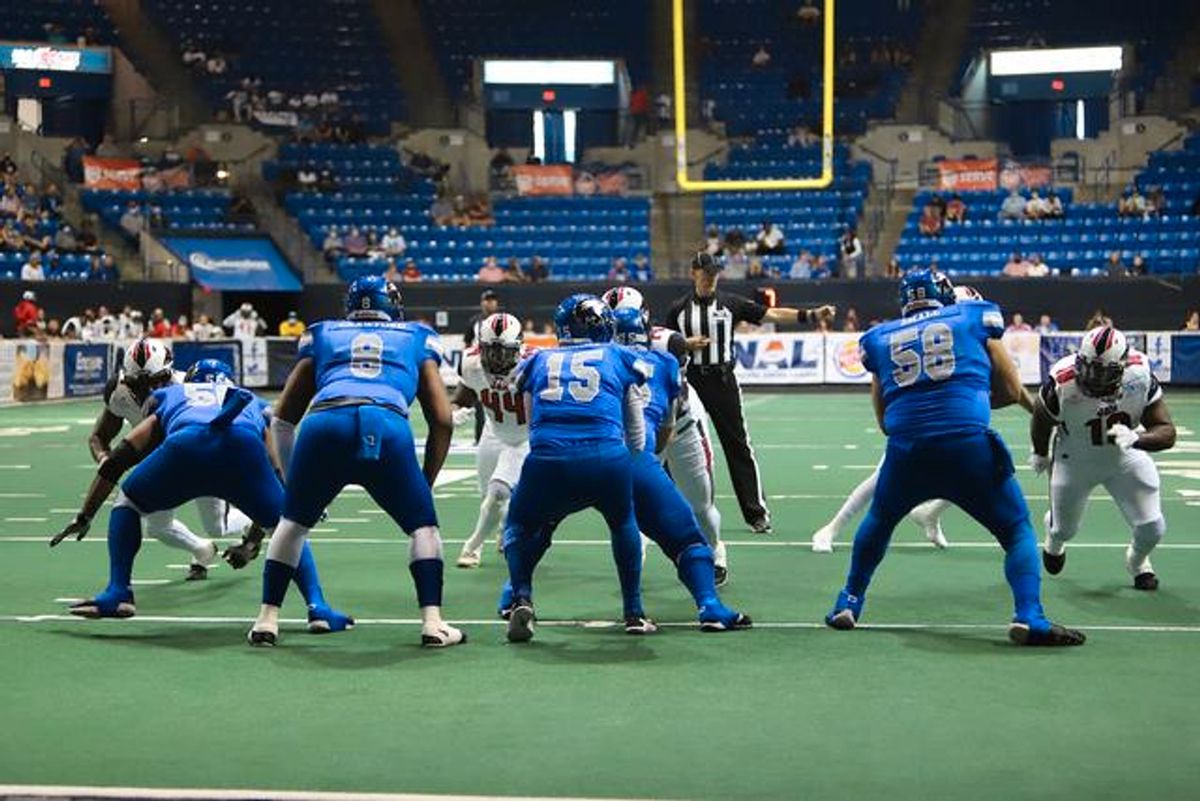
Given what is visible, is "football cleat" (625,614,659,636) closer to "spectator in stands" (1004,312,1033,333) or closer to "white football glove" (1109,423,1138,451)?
"white football glove" (1109,423,1138,451)

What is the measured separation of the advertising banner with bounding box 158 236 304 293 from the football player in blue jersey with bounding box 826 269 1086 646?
28.7 meters

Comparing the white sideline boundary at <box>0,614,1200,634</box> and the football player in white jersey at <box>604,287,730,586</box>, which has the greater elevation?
the football player in white jersey at <box>604,287,730,586</box>

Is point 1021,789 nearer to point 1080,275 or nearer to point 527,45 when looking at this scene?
point 1080,275

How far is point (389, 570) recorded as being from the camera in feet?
33.8

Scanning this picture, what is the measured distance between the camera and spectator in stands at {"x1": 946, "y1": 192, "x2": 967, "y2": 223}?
117ft

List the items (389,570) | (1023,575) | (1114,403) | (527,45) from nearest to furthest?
(1023,575)
(1114,403)
(389,570)
(527,45)

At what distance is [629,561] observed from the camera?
7.87 meters

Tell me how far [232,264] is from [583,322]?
2880 centimetres

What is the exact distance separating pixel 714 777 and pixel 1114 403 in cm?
464

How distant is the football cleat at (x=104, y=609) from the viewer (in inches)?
334

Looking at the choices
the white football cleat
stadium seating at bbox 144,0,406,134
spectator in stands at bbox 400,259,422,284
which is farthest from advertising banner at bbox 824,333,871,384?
the white football cleat

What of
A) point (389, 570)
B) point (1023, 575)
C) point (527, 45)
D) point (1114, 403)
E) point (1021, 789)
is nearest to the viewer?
point (1021, 789)

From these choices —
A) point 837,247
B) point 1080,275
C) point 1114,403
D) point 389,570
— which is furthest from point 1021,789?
point 837,247

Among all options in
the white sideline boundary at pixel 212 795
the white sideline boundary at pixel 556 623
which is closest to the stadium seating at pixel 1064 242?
the white sideline boundary at pixel 556 623
